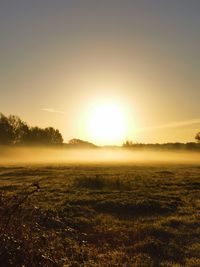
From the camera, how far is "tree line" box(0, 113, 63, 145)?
148 m

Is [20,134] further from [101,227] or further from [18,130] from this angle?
[101,227]

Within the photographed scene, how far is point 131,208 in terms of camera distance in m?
24.8

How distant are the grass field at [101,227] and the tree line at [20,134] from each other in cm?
11672

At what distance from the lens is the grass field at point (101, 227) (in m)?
10.5

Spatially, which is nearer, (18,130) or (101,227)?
(101,227)

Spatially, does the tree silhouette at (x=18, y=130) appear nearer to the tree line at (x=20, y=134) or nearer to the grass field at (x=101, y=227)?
the tree line at (x=20, y=134)

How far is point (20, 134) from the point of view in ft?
519

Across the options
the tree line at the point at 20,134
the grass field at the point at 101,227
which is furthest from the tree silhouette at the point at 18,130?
the grass field at the point at 101,227

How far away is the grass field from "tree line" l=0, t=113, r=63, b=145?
116715 millimetres

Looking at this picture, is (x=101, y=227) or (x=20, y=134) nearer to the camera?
(x=101, y=227)

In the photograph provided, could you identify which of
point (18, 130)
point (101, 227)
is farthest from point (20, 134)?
point (101, 227)

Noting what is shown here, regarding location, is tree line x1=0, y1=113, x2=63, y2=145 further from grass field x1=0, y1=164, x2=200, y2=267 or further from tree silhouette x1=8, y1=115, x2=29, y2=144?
grass field x1=0, y1=164, x2=200, y2=267

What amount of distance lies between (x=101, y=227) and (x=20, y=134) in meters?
141

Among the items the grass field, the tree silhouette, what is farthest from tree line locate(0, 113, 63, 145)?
the grass field
